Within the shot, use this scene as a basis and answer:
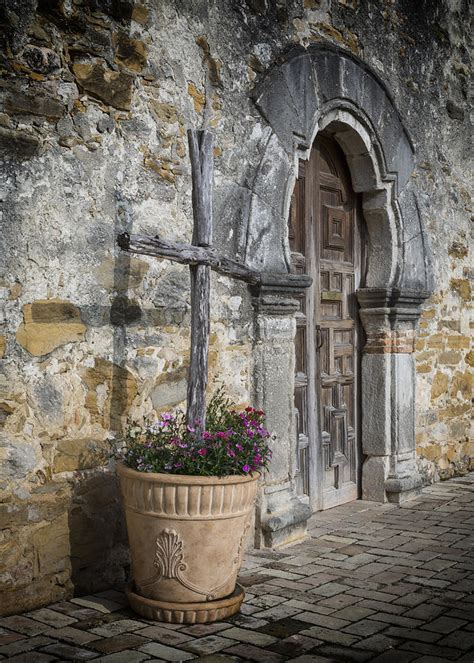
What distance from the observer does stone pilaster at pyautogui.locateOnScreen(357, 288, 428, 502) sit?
602 centimetres

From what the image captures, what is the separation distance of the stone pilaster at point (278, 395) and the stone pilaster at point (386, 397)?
1247 mm

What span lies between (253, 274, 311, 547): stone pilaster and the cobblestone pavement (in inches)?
6.0

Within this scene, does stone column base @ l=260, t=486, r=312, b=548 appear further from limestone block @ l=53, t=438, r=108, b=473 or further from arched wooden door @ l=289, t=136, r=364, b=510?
limestone block @ l=53, t=438, r=108, b=473

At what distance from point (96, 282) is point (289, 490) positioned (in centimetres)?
177

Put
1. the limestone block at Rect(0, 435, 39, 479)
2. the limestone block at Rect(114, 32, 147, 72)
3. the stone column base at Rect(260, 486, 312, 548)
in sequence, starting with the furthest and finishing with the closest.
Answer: the stone column base at Rect(260, 486, 312, 548) → the limestone block at Rect(114, 32, 147, 72) → the limestone block at Rect(0, 435, 39, 479)

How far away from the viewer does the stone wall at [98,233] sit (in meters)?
3.64

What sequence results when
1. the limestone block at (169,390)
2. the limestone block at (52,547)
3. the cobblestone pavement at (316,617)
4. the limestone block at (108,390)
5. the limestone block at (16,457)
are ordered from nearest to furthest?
1. the cobblestone pavement at (316,617)
2. the limestone block at (16,457)
3. the limestone block at (52,547)
4. the limestone block at (108,390)
5. the limestone block at (169,390)

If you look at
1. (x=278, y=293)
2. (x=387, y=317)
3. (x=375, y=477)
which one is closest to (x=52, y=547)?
(x=278, y=293)

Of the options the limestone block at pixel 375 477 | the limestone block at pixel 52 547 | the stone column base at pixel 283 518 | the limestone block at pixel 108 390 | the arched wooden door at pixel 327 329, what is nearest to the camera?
the limestone block at pixel 52 547

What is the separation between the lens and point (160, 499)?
3475mm

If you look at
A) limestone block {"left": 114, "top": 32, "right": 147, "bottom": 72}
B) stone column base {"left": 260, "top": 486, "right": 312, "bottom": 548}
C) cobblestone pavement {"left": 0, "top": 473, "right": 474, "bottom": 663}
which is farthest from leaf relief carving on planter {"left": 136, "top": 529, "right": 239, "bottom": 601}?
limestone block {"left": 114, "top": 32, "right": 147, "bottom": 72}

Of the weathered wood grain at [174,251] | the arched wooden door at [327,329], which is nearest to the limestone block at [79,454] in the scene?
the weathered wood grain at [174,251]

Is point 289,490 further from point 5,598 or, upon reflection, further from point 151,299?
point 5,598

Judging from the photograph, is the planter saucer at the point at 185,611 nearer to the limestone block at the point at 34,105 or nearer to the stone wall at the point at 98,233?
the stone wall at the point at 98,233
